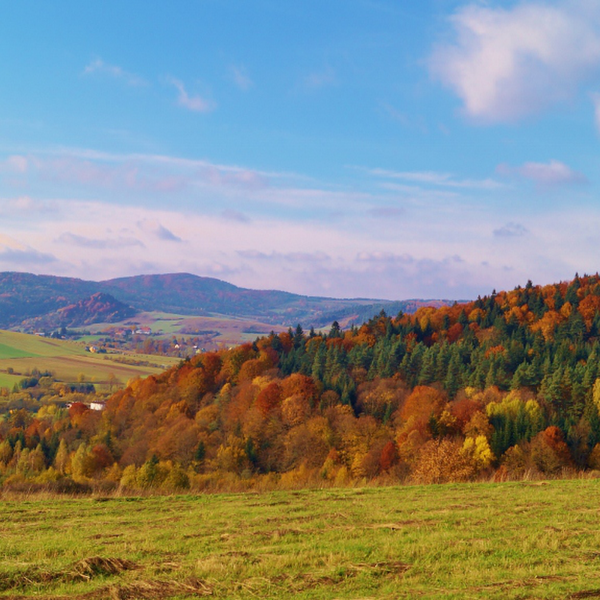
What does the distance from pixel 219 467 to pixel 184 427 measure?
2057cm

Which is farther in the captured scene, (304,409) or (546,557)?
(304,409)

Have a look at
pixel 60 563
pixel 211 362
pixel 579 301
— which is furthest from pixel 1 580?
pixel 579 301

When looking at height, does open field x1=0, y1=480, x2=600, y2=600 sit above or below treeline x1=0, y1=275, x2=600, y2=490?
above

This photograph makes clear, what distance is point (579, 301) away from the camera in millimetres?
151625

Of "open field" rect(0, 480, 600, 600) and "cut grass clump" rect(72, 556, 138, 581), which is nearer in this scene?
"open field" rect(0, 480, 600, 600)

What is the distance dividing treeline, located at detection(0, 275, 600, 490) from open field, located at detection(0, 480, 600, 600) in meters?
30.4

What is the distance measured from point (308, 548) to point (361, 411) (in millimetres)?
98499

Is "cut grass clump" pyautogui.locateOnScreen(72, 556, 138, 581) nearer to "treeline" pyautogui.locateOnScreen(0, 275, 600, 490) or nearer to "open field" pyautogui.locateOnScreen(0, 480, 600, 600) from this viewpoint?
"open field" pyautogui.locateOnScreen(0, 480, 600, 600)

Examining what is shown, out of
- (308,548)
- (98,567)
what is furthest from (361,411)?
(98,567)

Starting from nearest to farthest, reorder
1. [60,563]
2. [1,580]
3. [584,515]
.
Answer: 1. [1,580]
2. [60,563]
3. [584,515]

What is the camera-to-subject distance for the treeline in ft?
263

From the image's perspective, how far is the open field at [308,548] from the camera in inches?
488

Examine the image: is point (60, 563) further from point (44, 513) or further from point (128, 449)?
point (128, 449)

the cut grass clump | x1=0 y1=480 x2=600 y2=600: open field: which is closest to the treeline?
x1=0 y1=480 x2=600 y2=600: open field
